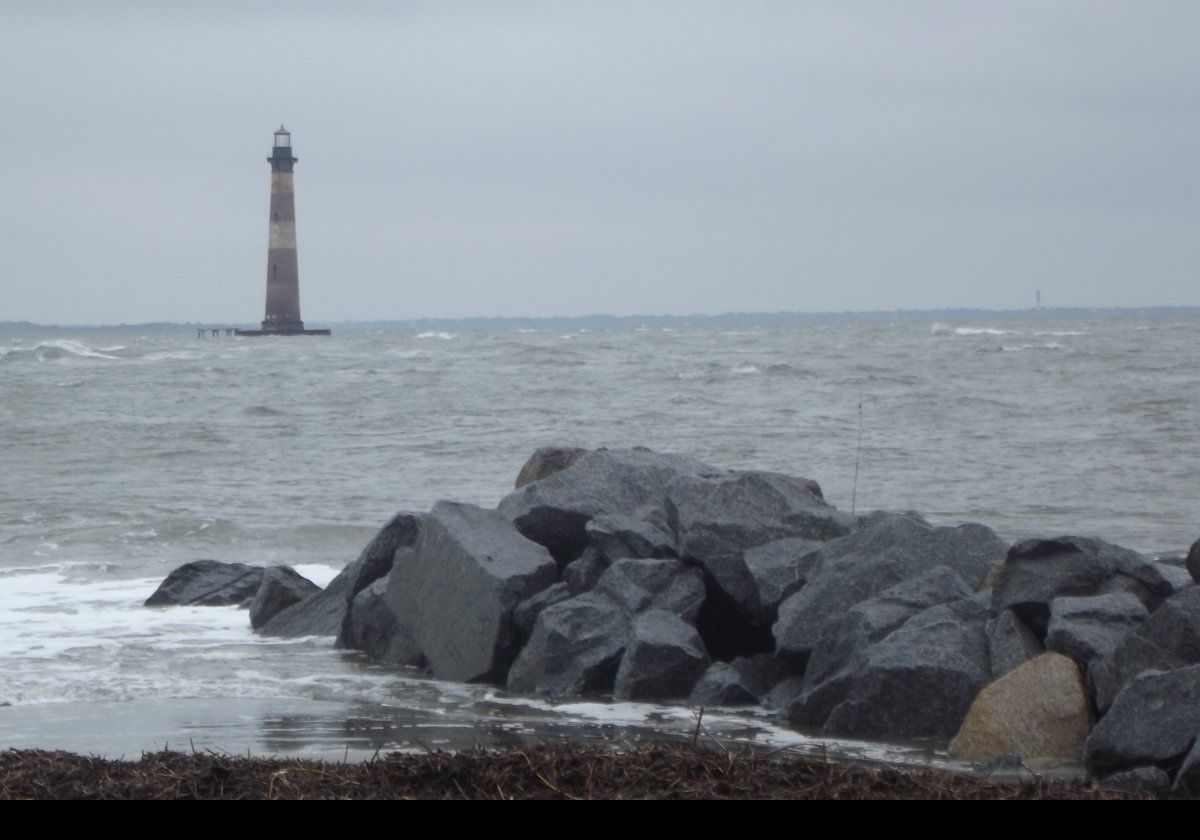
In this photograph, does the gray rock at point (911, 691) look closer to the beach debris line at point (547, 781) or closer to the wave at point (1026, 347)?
the beach debris line at point (547, 781)

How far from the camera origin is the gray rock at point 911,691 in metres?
6.12

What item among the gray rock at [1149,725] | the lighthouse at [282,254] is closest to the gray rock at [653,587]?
the gray rock at [1149,725]

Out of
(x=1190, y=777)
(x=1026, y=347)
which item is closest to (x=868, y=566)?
(x=1190, y=777)

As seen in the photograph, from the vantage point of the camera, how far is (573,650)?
721cm

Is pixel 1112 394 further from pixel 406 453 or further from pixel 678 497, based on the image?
pixel 678 497

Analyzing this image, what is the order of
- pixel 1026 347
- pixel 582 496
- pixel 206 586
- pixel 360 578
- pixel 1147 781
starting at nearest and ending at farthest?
pixel 1147 781 → pixel 582 496 → pixel 360 578 → pixel 206 586 → pixel 1026 347

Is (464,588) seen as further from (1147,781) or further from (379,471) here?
(379,471)

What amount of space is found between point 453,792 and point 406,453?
18.1 m

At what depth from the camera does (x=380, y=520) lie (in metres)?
14.4

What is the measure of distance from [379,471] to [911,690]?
13.7 m

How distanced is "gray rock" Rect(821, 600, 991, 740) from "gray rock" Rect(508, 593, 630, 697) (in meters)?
1.34

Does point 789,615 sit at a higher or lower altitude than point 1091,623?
lower

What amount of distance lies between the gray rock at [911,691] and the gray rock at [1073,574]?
0.50m
